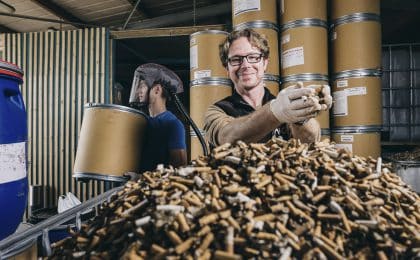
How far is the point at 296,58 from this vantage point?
2.39 m

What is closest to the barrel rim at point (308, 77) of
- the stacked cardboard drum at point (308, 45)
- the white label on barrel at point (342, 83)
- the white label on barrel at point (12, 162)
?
the stacked cardboard drum at point (308, 45)

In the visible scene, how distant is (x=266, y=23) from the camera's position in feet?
8.04

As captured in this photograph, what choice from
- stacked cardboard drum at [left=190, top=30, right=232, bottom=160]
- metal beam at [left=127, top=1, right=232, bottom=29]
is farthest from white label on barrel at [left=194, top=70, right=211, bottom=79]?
metal beam at [left=127, top=1, right=232, bottom=29]

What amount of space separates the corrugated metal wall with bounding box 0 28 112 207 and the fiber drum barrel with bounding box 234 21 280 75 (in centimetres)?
161

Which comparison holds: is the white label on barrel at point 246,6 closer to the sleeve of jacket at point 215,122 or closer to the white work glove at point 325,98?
the sleeve of jacket at point 215,122

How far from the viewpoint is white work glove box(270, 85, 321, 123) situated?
3.99 ft

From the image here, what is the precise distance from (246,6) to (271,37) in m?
0.29

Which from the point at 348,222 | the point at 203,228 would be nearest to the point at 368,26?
the point at 348,222

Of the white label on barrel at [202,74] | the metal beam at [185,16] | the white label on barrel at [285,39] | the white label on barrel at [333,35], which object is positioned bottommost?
the white label on barrel at [202,74]

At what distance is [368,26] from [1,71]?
2.28 m

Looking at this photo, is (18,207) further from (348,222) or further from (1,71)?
(348,222)

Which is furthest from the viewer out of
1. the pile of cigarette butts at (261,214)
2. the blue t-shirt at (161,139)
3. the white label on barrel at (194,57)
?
the white label on barrel at (194,57)

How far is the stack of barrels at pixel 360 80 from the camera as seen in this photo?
7.73 ft

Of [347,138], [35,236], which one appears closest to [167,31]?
[347,138]
